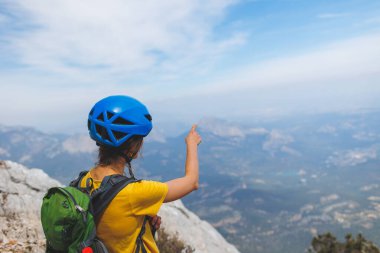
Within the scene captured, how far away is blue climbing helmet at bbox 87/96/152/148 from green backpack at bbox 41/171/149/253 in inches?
23.2

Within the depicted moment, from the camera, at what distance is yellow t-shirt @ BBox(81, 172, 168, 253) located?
4117mm

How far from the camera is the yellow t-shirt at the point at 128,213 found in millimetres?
→ 4117

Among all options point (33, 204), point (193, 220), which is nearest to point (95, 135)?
point (33, 204)

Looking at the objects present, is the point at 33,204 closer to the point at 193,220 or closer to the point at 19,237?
A: the point at 19,237

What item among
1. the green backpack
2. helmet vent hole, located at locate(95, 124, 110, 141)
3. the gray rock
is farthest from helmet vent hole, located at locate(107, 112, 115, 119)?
the gray rock

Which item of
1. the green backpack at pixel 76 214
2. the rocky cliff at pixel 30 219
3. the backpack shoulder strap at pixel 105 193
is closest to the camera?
the green backpack at pixel 76 214

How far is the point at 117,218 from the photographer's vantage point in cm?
420

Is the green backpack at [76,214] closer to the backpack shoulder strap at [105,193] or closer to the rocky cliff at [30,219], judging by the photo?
the backpack shoulder strap at [105,193]

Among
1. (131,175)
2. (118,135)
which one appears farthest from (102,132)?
(131,175)

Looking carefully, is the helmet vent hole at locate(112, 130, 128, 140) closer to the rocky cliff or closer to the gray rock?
the rocky cliff

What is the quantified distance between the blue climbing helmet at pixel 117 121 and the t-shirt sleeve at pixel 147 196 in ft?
2.38

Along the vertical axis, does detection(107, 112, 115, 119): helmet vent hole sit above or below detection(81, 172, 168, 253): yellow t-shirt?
above

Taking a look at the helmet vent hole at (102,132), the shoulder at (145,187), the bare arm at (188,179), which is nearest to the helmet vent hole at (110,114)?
the helmet vent hole at (102,132)

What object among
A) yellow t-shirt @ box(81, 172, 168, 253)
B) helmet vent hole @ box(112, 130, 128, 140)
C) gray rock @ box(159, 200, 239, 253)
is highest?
helmet vent hole @ box(112, 130, 128, 140)
